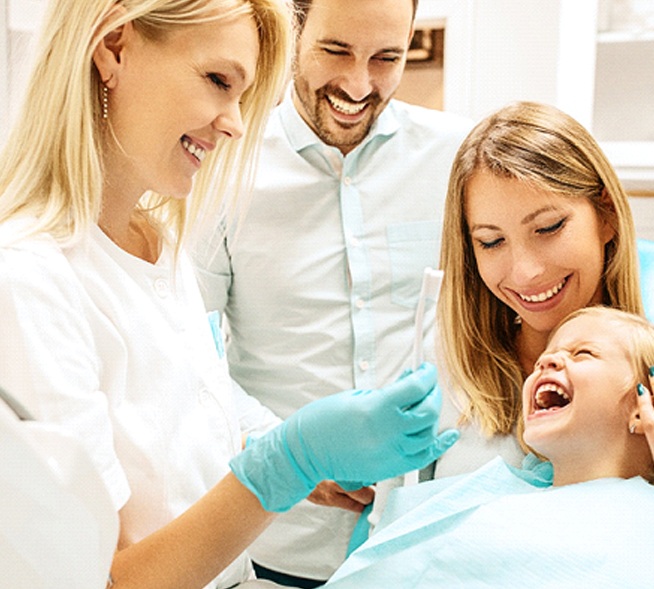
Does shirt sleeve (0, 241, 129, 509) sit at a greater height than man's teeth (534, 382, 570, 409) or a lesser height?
greater

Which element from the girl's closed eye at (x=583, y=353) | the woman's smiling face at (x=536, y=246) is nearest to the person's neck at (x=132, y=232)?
the woman's smiling face at (x=536, y=246)

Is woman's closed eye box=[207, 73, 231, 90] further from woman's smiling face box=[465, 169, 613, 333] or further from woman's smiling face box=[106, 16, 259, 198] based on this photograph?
woman's smiling face box=[465, 169, 613, 333]

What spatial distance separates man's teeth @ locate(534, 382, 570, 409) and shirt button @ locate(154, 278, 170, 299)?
692mm

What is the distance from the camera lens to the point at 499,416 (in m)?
1.68

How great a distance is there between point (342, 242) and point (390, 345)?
263 millimetres

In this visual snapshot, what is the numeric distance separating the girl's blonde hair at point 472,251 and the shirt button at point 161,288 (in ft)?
2.27

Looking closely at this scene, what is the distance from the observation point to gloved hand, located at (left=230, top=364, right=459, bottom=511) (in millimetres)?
1091

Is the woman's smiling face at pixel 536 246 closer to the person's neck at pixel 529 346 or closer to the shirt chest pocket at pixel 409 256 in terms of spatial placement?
the person's neck at pixel 529 346

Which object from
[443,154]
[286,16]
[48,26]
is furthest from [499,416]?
[48,26]

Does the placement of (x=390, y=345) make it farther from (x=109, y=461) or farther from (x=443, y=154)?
(x=109, y=461)

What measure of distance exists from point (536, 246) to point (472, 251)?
19 cm

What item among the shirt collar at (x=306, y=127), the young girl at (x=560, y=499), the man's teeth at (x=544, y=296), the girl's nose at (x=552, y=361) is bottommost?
the young girl at (x=560, y=499)

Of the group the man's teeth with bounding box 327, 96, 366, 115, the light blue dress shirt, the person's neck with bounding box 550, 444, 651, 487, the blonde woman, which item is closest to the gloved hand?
the blonde woman

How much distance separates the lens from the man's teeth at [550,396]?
5.04ft
